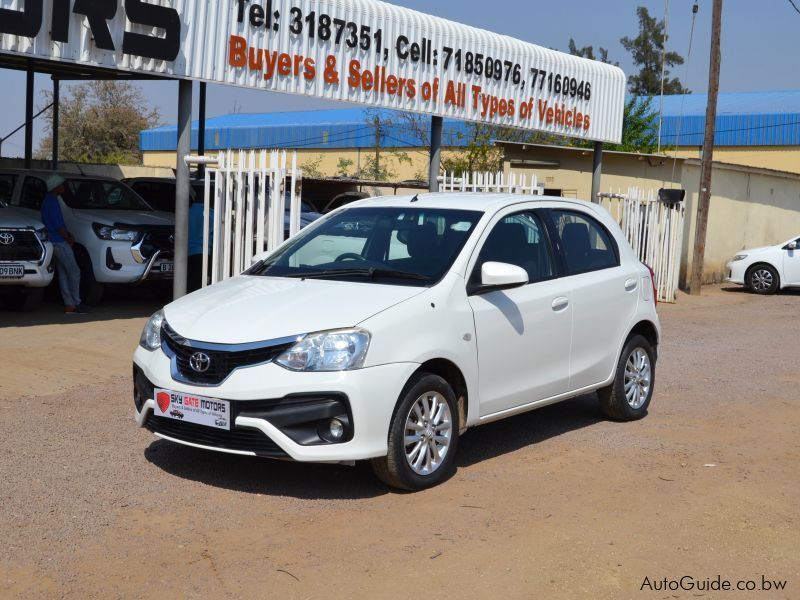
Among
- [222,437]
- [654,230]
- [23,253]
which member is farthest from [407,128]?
[222,437]

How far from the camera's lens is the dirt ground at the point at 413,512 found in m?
4.91

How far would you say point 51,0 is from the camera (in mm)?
11023

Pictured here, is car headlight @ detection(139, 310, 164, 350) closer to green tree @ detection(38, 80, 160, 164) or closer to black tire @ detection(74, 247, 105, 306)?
black tire @ detection(74, 247, 105, 306)

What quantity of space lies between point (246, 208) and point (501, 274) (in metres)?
7.07

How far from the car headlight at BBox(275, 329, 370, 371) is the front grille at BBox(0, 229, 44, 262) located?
7909 mm

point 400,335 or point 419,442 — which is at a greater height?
point 400,335

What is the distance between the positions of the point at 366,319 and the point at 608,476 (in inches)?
80.9

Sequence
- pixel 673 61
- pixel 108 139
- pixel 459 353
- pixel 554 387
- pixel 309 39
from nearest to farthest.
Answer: pixel 459 353 < pixel 554 387 < pixel 309 39 < pixel 108 139 < pixel 673 61

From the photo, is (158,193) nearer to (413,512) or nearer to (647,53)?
(413,512)

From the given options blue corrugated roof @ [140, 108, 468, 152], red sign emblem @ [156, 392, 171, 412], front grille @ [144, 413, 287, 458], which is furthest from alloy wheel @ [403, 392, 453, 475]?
blue corrugated roof @ [140, 108, 468, 152]

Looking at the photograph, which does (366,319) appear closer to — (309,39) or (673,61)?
(309,39)

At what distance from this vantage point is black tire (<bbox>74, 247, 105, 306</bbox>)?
14.1 meters

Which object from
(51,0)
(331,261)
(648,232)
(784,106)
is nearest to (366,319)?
(331,261)

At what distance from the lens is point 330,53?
1422 cm
